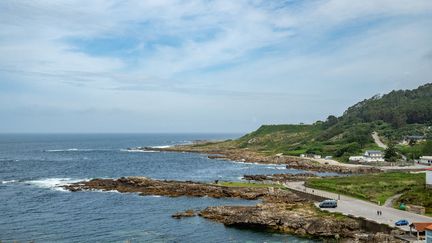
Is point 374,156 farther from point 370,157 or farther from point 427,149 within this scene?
point 427,149

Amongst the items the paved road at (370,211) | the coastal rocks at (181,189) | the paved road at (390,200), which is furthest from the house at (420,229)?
the coastal rocks at (181,189)

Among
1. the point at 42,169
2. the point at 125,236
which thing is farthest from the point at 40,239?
the point at 42,169

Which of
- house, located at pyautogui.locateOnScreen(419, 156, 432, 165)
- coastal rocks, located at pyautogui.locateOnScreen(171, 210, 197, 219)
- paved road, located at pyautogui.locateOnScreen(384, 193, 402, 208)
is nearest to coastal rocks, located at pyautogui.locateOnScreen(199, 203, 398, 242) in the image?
coastal rocks, located at pyautogui.locateOnScreen(171, 210, 197, 219)

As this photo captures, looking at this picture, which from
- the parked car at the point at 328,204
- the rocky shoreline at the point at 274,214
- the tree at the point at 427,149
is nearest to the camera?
the rocky shoreline at the point at 274,214

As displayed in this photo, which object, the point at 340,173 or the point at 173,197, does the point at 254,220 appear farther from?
the point at 340,173

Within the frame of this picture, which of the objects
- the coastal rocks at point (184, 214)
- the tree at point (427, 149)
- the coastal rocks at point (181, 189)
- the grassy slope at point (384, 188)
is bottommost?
the coastal rocks at point (184, 214)

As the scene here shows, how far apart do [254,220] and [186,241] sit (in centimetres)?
1022

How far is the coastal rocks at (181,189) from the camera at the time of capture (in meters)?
73.4

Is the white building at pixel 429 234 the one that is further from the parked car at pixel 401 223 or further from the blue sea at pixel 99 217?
the blue sea at pixel 99 217

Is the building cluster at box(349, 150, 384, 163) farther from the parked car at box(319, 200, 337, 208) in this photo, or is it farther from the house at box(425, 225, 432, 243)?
the house at box(425, 225, 432, 243)

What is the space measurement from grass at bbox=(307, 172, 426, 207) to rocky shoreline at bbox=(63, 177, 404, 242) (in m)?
7.74

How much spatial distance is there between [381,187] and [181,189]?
1399 inches

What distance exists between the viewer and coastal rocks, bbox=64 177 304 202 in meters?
73.4

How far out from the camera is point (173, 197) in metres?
76.8
